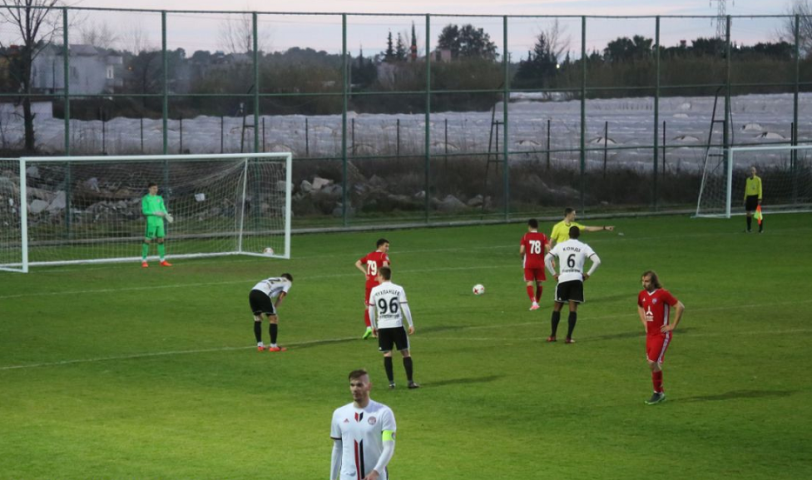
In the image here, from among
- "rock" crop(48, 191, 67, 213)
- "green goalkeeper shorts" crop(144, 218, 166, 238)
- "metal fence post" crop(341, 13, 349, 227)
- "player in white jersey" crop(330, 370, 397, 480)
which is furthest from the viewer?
"metal fence post" crop(341, 13, 349, 227)

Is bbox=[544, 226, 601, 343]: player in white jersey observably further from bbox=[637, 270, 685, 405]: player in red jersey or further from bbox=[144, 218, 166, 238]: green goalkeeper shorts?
bbox=[144, 218, 166, 238]: green goalkeeper shorts

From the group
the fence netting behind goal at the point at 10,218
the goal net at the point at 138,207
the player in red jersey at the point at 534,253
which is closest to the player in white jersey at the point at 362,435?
the player in red jersey at the point at 534,253

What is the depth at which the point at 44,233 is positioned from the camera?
34281mm

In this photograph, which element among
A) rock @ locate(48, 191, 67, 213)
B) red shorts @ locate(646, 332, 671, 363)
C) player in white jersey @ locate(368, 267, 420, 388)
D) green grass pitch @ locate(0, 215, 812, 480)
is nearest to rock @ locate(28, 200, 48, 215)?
rock @ locate(48, 191, 67, 213)

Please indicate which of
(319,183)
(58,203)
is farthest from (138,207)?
(319,183)

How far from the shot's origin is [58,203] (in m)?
35.0

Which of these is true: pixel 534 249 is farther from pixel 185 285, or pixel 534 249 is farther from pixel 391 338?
pixel 185 285

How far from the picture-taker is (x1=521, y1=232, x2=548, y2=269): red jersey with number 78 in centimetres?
2383

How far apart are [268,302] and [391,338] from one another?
3.42 m

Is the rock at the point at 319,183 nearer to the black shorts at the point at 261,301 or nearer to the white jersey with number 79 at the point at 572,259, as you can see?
the white jersey with number 79 at the point at 572,259

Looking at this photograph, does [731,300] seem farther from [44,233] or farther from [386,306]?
[44,233]

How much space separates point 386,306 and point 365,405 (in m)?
7.80

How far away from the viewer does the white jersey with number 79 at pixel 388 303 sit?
1689cm

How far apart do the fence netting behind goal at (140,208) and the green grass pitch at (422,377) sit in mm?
3655
